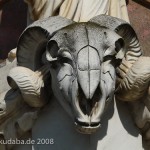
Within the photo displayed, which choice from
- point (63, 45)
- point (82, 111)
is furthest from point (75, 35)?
point (82, 111)

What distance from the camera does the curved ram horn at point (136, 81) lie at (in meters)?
4.06

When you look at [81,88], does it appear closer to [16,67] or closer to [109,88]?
[109,88]

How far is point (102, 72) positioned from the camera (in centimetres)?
393

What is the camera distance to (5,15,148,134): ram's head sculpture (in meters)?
3.88

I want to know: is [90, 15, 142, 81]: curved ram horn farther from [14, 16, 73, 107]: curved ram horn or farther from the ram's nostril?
the ram's nostril

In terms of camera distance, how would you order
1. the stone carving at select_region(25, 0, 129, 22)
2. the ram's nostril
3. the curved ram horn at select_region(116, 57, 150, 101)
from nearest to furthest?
1. the ram's nostril
2. the curved ram horn at select_region(116, 57, 150, 101)
3. the stone carving at select_region(25, 0, 129, 22)

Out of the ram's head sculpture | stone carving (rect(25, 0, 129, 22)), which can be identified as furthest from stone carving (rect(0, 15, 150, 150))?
stone carving (rect(25, 0, 129, 22))

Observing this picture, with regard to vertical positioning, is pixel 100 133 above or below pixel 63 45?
below

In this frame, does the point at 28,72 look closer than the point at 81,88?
No

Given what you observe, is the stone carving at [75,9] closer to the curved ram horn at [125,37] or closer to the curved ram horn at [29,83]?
the curved ram horn at [125,37]

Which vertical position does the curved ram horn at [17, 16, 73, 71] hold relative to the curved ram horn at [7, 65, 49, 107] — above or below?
above

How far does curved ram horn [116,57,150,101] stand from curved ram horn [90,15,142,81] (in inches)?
1.5

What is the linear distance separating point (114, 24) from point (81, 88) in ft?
1.34

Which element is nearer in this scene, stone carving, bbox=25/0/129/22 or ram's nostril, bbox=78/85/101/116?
ram's nostril, bbox=78/85/101/116
